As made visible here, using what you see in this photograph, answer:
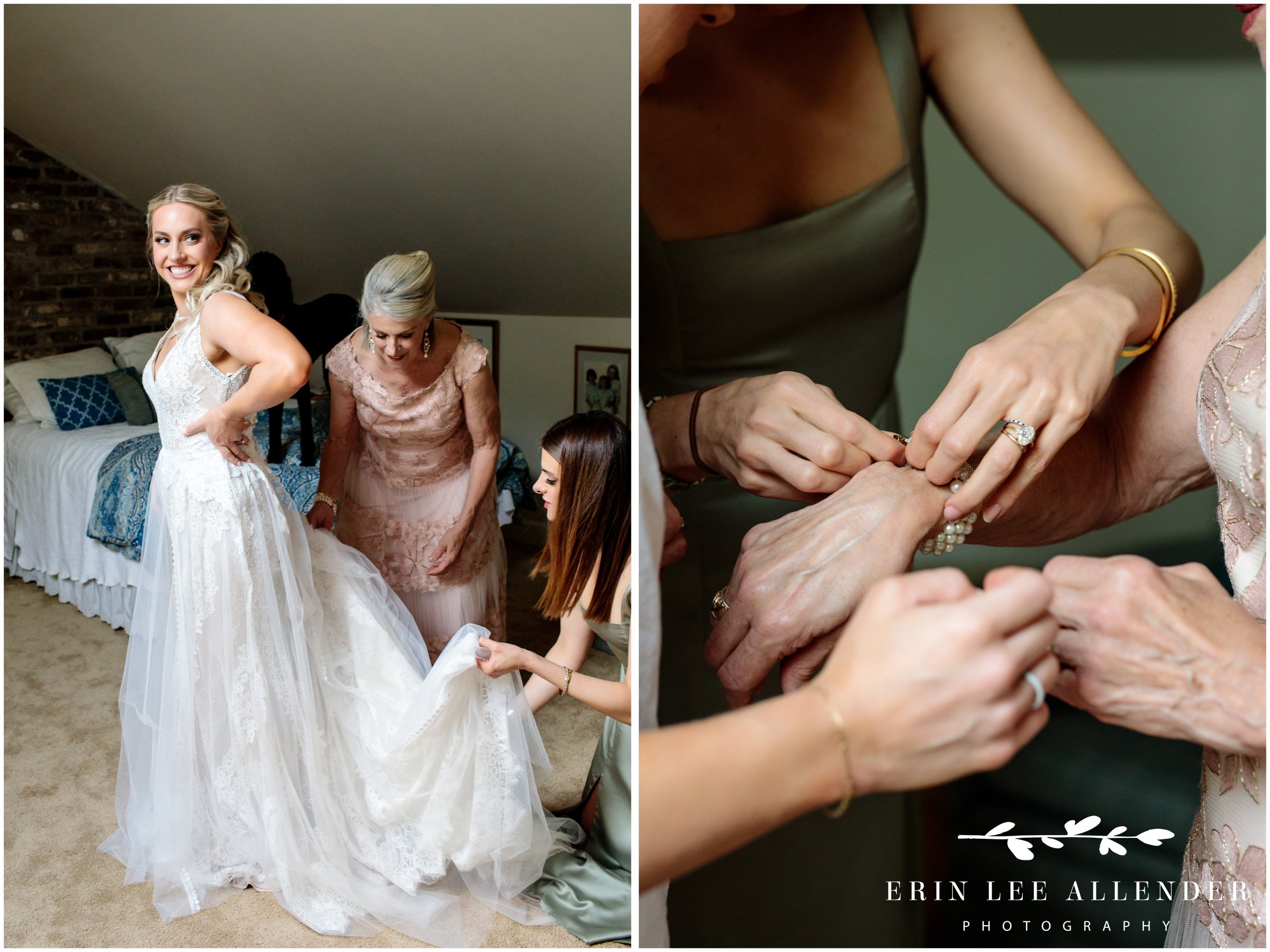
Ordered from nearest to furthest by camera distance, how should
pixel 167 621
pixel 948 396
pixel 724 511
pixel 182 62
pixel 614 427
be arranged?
pixel 948 396 < pixel 724 511 < pixel 614 427 < pixel 167 621 < pixel 182 62

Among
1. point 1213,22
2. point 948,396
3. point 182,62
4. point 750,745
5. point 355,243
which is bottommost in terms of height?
point 750,745

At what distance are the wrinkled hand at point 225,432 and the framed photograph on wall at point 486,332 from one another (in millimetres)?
1993

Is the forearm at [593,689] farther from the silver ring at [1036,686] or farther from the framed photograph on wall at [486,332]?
the framed photograph on wall at [486,332]

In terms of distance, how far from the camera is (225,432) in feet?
5.08

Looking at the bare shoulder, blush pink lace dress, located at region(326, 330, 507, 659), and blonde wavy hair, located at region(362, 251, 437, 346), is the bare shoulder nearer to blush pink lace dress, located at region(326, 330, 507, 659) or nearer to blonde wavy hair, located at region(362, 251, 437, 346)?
blonde wavy hair, located at region(362, 251, 437, 346)

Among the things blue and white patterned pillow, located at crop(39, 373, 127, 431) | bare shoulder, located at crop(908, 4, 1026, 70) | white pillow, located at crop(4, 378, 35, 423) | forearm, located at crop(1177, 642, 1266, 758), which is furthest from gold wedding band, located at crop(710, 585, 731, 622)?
white pillow, located at crop(4, 378, 35, 423)

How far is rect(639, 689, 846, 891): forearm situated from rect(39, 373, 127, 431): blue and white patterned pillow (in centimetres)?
333

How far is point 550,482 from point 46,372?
2.88 m

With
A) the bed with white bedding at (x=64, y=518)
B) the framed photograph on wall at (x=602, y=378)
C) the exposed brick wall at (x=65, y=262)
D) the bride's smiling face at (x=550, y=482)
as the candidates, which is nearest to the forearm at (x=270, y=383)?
the bride's smiling face at (x=550, y=482)

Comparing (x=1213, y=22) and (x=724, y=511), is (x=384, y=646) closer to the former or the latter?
(x=724, y=511)

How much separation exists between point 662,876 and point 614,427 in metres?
0.86

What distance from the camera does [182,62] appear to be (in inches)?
101

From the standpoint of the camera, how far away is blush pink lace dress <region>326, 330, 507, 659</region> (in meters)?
1.84

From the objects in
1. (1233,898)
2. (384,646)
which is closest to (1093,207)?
(1233,898)
